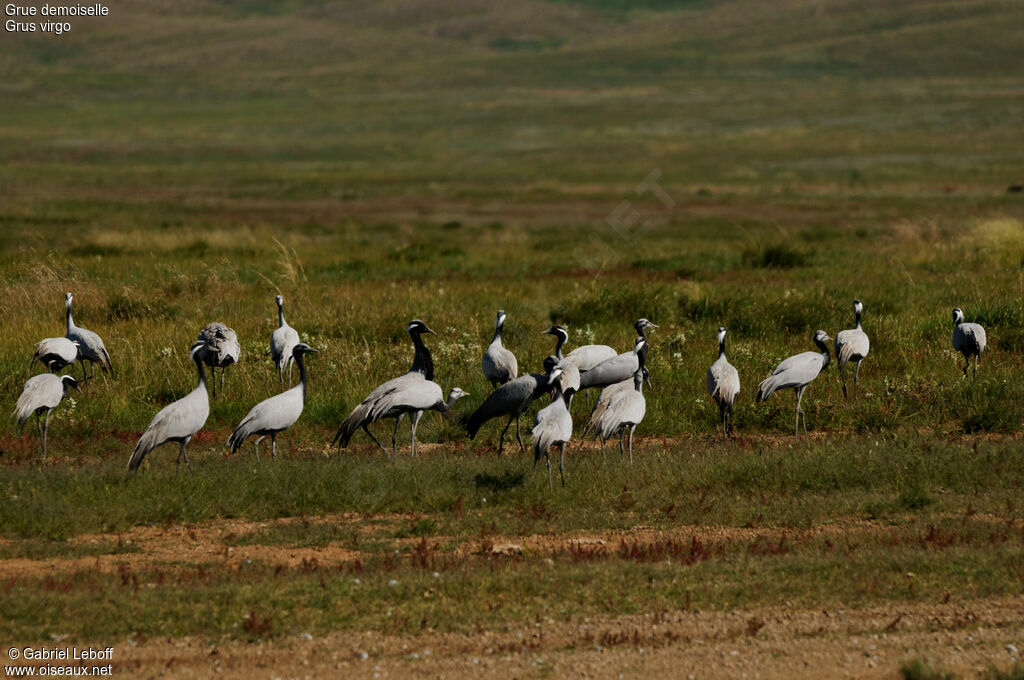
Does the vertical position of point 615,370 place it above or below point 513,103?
above

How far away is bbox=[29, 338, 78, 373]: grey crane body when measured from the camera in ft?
47.5

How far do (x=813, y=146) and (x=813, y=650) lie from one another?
88.8m

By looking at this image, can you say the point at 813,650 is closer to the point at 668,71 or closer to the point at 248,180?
the point at 248,180

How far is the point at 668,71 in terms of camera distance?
518 ft

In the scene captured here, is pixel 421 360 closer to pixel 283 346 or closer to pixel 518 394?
pixel 518 394

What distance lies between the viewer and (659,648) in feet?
24.6

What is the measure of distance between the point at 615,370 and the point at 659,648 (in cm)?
617

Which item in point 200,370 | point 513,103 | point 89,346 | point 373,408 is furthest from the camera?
point 513,103

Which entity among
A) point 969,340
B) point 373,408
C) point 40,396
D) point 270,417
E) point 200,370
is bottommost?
point 969,340

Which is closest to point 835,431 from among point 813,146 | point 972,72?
point 813,146

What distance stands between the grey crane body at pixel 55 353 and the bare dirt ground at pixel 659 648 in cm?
773

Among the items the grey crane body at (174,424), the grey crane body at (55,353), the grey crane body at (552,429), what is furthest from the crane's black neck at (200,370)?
the grey crane body at (55,353)

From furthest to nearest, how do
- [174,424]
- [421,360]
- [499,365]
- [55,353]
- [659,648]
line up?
[55,353]
[499,365]
[421,360]
[174,424]
[659,648]

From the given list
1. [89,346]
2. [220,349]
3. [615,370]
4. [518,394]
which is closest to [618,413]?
[518,394]
